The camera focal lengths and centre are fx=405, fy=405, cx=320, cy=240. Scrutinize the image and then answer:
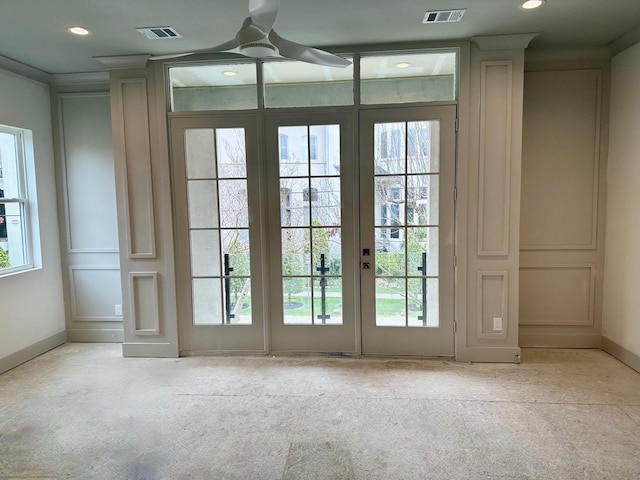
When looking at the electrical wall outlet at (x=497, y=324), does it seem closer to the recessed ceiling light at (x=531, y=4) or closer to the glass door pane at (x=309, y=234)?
the glass door pane at (x=309, y=234)

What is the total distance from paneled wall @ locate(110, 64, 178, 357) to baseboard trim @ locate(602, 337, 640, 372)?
13.0 ft

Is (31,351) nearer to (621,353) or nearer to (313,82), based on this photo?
(313,82)

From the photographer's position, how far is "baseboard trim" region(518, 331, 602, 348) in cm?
383

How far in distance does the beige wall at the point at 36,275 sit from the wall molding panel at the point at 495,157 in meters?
4.17

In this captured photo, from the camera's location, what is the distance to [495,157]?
3412mm

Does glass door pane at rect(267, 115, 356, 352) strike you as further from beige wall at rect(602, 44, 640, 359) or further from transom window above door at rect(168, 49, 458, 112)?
beige wall at rect(602, 44, 640, 359)

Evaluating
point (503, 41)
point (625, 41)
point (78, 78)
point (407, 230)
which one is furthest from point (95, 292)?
point (625, 41)

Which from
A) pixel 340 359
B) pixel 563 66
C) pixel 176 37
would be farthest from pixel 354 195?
pixel 563 66

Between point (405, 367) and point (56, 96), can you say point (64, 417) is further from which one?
point (56, 96)

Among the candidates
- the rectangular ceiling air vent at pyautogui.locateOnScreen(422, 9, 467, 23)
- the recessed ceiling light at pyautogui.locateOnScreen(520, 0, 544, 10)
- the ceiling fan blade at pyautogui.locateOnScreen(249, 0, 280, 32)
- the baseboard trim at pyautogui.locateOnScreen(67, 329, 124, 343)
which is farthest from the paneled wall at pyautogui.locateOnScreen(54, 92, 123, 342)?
the recessed ceiling light at pyautogui.locateOnScreen(520, 0, 544, 10)

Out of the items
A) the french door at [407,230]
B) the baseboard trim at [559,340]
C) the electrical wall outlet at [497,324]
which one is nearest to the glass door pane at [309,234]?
the french door at [407,230]

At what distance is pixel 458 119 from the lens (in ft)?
11.3

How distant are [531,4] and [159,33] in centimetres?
269

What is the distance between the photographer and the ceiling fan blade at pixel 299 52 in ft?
7.08
